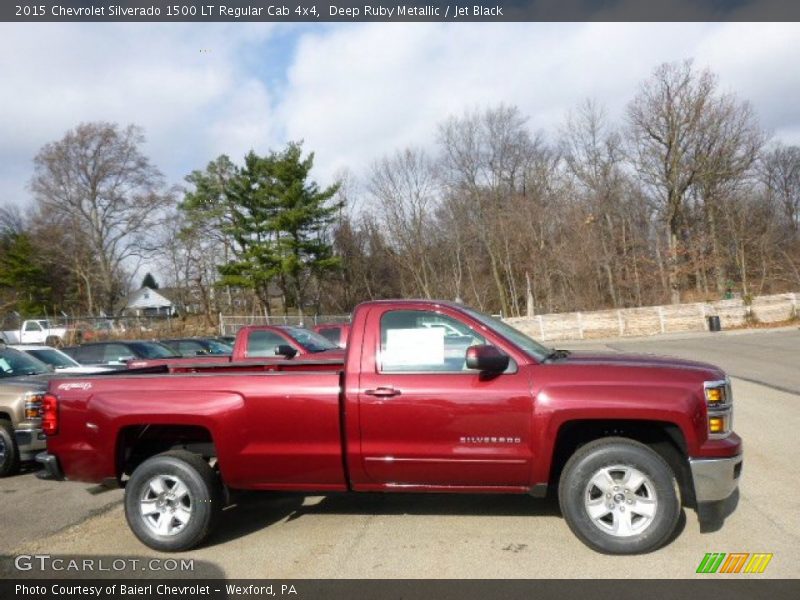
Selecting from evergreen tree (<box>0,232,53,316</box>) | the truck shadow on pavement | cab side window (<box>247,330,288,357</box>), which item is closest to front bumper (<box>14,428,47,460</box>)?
the truck shadow on pavement

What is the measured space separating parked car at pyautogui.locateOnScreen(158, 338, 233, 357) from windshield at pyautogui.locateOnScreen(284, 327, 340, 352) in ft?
27.6

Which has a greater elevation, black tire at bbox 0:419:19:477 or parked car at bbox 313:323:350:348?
parked car at bbox 313:323:350:348

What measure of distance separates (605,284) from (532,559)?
2056 inches

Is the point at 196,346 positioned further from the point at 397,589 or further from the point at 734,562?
the point at 734,562

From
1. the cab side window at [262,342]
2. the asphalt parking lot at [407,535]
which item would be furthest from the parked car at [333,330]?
the asphalt parking lot at [407,535]

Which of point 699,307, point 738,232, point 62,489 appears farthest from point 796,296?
point 62,489

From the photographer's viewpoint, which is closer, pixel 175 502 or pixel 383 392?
pixel 383 392

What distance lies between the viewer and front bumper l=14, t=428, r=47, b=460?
7.61 meters

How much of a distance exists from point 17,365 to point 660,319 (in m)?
34.5

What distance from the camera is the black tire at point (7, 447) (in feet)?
25.3

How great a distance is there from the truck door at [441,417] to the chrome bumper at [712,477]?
1121 millimetres

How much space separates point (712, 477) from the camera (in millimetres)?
4316

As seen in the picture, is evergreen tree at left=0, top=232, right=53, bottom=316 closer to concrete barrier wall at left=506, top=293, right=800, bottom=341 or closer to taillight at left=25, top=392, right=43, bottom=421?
concrete barrier wall at left=506, top=293, right=800, bottom=341

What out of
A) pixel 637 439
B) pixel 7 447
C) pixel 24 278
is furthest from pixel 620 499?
pixel 24 278
